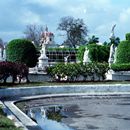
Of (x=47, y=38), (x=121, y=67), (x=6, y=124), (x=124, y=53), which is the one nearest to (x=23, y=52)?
(x=124, y=53)

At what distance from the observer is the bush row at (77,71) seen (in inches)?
928

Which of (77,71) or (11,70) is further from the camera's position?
(77,71)

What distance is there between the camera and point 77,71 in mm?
23781

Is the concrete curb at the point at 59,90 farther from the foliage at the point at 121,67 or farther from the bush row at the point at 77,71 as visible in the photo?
the foliage at the point at 121,67

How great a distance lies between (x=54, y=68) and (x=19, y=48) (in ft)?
42.8

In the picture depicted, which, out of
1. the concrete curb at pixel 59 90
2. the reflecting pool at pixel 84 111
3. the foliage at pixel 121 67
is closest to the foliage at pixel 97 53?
the foliage at pixel 121 67

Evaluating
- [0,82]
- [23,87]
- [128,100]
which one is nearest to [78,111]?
[128,100]

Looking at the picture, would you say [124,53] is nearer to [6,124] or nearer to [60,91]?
[60,91]

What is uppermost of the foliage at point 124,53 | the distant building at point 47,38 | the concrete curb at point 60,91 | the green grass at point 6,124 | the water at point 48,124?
the distant building at point 47,38

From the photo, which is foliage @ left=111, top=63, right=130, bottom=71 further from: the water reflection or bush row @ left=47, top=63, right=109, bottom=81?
the water reflection

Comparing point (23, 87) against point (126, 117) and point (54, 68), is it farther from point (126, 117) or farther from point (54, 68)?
point (126, 117)

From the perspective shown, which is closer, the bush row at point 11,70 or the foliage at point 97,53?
the bush row at point 11,70

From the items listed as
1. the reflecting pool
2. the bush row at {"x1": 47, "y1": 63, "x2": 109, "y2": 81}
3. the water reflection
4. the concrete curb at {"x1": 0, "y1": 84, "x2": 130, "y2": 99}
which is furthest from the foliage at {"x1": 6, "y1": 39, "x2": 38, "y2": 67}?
the water reflection

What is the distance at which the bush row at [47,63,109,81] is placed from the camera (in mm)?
23578
